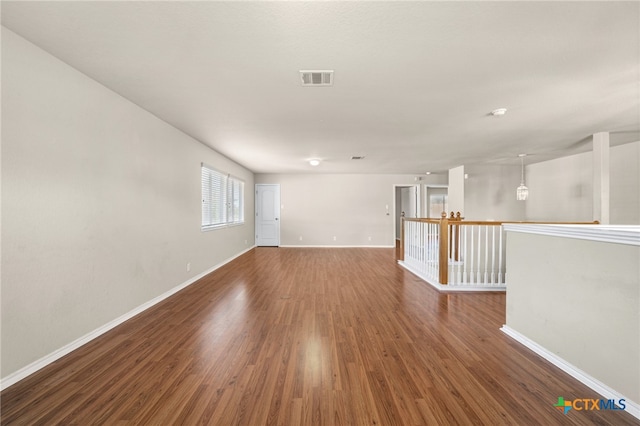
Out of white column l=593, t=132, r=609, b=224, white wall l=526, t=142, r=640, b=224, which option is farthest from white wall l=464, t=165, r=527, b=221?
white column l=593, t=132, r=609, b=224

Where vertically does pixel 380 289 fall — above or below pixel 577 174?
below

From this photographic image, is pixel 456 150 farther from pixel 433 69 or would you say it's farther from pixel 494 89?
pixel 433 69

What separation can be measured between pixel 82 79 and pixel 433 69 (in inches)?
125

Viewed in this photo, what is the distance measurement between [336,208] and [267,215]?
2.32 meters

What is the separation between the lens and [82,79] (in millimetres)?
2311

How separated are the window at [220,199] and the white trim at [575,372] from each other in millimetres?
4853

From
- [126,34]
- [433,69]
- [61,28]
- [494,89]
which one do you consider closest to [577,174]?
[494,89]

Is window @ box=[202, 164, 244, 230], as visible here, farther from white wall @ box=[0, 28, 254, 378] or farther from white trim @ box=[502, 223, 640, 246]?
white trim @ box=[502, 223, 640, 246]

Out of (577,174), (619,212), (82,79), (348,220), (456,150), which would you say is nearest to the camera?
(82,79)

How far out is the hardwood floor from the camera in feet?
4.94

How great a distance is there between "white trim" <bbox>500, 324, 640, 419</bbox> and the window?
4.85 m

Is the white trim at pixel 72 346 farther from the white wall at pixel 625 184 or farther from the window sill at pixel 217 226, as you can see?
the white wall at pixel 625 184

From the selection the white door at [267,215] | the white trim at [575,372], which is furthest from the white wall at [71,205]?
the white door at [267,215]

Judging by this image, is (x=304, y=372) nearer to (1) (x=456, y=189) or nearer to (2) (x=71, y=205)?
(2) (x=71, y=205)
